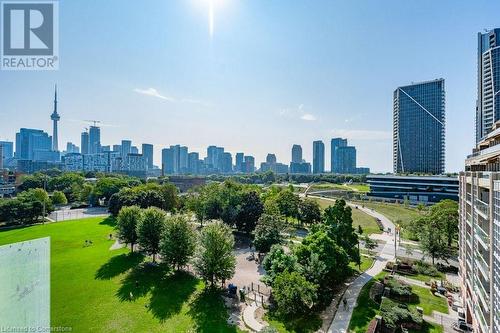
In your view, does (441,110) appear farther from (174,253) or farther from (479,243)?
(174,253)

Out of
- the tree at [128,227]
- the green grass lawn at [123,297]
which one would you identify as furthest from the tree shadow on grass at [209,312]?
the tree at [128,227]

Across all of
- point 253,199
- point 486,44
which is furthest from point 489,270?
point 486,44

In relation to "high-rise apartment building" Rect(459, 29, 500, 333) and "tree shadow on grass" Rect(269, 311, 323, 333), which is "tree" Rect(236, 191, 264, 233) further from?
"high-rise apartment building" Rect(459, 29, 500, 333)

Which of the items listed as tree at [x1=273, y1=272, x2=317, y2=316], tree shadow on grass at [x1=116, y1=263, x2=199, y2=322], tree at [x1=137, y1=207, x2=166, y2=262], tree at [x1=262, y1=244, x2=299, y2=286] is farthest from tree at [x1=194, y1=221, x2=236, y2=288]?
tree at [x1=137, y1=207, x2=166, y2=262]

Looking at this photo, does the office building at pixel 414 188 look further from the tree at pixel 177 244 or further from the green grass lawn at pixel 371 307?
the tree at pixel 177 244

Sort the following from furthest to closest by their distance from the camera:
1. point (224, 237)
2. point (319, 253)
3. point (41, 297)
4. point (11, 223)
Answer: point (11, 223), point (224, 237), point (319, 253), point (41, 297)

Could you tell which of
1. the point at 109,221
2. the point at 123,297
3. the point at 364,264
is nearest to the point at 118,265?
the point at 123,297
